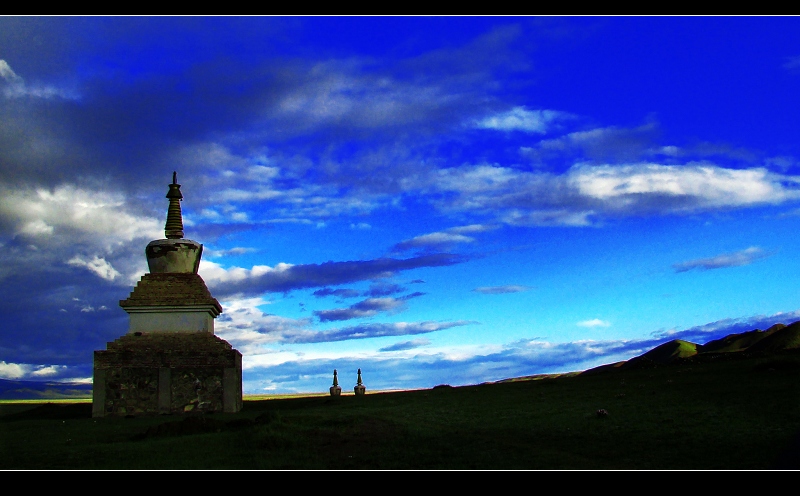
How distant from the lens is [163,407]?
29734 mm

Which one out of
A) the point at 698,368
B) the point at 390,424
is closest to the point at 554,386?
the point at 698,368

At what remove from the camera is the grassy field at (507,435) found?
12883 millimetres

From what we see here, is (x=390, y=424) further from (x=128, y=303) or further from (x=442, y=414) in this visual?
(x=128, y=303)

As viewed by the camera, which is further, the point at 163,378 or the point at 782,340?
the point at 782,340

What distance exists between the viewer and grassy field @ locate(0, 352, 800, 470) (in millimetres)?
12883

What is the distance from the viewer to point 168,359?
99.3ft

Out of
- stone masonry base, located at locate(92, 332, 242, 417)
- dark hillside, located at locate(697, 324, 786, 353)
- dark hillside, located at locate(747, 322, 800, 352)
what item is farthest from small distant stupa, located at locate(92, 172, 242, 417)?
dark hillside, located at locate(697, 324, 786, 353)

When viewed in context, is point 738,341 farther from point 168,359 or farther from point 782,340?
point 168,359

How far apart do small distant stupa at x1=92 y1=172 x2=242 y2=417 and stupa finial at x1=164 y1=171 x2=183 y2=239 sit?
234 centimetres

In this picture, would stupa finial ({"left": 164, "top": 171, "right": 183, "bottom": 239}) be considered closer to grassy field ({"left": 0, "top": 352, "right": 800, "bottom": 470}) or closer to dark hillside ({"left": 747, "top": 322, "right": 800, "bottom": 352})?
grassy field ({"left": 0, "top": 352, "right": 800, "bottom": 470})

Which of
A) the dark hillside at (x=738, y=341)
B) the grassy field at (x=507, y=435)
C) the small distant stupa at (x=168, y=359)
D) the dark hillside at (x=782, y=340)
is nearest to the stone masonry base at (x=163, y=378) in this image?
the small distant stupa at (x=168, y=359)

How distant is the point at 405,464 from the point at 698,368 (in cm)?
1872

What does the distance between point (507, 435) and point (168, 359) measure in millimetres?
19018

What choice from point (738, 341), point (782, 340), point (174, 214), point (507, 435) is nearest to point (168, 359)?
point (174, 214)
